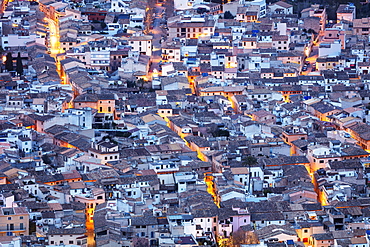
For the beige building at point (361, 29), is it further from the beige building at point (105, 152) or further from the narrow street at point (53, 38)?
the beige building at point (105, 152)

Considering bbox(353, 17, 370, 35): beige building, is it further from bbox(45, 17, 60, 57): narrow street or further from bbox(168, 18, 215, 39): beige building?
bbox(45, 17, 60, 57): narrow street

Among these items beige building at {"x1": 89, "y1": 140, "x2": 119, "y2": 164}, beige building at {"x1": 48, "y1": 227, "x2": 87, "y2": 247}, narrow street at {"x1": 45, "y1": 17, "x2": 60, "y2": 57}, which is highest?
narrow street at {"x1": 45, "y1": 17, "x2": 60, "y2": 57}

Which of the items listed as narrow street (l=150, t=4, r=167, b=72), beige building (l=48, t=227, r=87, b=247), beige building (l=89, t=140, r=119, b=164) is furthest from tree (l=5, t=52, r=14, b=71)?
beige building (l=48, t=227, r=87, b=247)

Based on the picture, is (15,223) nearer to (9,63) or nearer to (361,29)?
(9,63)

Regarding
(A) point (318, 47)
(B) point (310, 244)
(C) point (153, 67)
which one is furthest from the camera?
(A) point (318, 47)

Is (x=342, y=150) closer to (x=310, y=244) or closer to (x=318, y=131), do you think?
(x=318, y=131)

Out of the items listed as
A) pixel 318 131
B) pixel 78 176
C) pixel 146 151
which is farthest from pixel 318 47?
pixel 78 176

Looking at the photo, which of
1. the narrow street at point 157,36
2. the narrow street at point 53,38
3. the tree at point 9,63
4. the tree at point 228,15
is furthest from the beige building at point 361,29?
the tree at point 9,63

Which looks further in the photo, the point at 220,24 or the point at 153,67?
the point at 220,24
